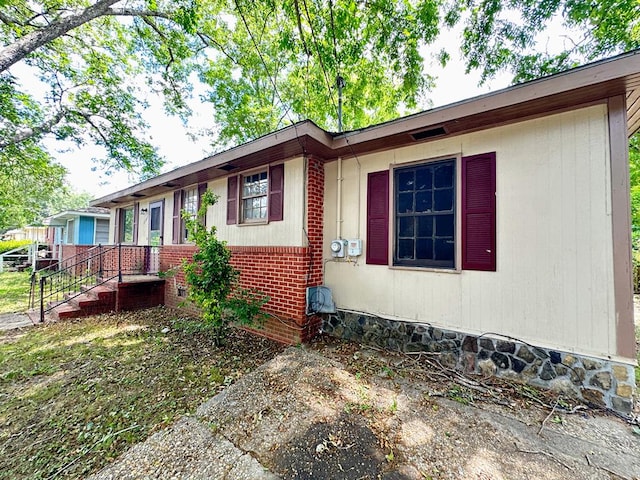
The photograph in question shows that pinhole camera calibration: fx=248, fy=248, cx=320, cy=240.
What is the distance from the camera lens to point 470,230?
10.8 feet

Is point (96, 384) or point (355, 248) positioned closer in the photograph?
point (96, 384)

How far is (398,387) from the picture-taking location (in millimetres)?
2922

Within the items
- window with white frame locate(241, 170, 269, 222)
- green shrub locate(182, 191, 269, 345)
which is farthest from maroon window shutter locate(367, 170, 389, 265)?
green shrub locate(182, 191, 269, 345)

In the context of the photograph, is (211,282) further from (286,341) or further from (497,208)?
(497,208)

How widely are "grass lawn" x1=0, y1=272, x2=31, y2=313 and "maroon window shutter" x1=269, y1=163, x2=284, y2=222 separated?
6.99 meters

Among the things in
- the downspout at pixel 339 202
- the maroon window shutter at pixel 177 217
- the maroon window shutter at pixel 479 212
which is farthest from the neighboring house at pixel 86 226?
the maroon window shutter at pixel 479 212

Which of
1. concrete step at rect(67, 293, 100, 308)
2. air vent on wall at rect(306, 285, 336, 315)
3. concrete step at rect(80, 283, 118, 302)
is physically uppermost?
air vent on wall at rect(306, 285, 336, 315)

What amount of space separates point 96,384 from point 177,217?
15.2 feet

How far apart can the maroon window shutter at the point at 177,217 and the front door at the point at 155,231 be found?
0.79 m

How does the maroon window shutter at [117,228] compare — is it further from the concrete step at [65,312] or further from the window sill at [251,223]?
the window sill at [251,223]

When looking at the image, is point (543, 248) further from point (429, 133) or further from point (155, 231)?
point (155, 231)

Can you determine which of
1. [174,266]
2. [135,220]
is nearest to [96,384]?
[174,266]

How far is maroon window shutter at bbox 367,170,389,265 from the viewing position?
157 inches

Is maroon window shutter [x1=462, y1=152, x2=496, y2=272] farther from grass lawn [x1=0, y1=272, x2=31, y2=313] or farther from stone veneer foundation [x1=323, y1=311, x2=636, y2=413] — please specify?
grass lawn [x1=0, y1=272, x2=31, y2=313]
